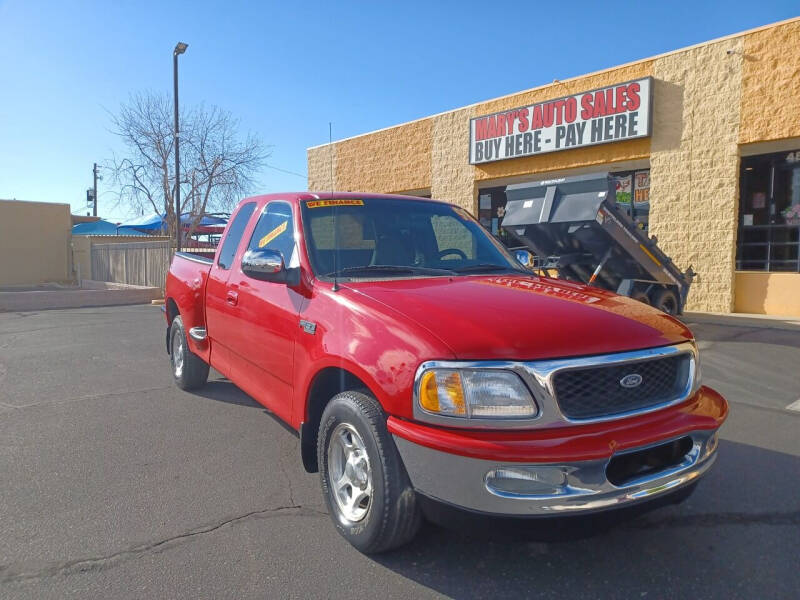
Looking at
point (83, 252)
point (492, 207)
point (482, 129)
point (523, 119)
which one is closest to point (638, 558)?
point (523, 119)

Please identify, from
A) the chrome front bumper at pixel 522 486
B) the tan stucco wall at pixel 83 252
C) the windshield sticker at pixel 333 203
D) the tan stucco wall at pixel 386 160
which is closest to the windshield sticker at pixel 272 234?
the windshield sticker at pixel 333 203

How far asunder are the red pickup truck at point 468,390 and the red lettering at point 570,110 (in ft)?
38.1

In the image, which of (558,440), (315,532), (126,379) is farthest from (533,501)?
(126,379)

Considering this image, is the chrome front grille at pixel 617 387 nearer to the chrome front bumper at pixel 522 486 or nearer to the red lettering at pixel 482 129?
the chrome front bumper at pixel 522 486

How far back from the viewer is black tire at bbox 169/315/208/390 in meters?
6.03

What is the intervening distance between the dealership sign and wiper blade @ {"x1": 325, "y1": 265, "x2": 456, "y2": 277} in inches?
437

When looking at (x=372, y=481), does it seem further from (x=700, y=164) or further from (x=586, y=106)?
(x=586, y=106)

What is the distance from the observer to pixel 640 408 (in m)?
2.75

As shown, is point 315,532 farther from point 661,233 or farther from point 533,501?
point 661,233

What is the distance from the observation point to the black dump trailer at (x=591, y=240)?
9.38m

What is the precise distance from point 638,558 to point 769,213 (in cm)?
1243

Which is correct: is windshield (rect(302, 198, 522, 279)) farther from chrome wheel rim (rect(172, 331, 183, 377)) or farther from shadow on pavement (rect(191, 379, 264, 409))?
chrome wheel rim (rect(172, 331, 183, 377))

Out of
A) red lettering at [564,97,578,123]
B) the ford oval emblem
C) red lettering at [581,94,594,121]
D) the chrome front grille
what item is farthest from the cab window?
red lettering at [564,97,578,123]

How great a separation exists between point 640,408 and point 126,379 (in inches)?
232
